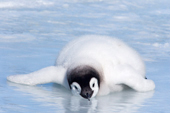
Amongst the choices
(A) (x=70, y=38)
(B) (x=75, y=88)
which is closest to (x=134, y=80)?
(B) (x=75, y=88)

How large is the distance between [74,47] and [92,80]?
3.48 feet

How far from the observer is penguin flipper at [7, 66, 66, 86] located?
5.45m

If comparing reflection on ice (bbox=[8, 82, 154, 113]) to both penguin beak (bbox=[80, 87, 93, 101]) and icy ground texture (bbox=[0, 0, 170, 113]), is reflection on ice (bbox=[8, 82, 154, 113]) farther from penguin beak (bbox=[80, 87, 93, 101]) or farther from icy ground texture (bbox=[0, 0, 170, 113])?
penguin beak (bbox=[80, 87, 93, 101])

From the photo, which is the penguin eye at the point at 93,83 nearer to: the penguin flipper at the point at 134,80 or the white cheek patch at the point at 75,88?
the white cheek patch at the point at 75,88

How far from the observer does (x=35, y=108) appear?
15.2 feet

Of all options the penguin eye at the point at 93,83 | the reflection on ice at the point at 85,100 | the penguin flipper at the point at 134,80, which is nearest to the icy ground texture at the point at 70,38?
the reflection on ice at the point at 85,100

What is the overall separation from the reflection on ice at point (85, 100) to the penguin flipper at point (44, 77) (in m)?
0.08

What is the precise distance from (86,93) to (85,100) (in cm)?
33

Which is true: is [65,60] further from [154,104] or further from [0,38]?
[0,38]

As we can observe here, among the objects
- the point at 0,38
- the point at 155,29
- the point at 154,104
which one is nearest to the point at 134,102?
the point at 154,104

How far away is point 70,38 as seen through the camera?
908cm

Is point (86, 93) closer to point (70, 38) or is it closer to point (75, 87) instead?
point (75, 87)

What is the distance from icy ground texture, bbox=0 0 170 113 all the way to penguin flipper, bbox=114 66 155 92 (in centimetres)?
10

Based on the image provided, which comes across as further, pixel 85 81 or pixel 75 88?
pixel 75 88
